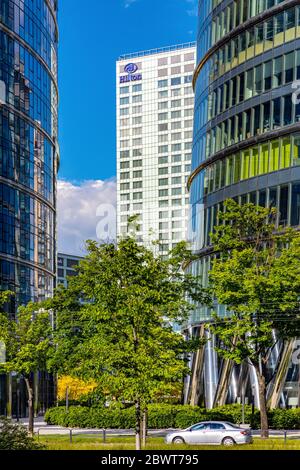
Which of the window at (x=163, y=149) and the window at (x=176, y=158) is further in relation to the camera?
the window at (x=163, y=149)

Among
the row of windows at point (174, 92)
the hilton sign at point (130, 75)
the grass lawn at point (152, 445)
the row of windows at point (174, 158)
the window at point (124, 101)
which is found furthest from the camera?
the row of windows at point (174, 92)

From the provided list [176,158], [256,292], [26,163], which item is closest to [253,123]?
[256,292]

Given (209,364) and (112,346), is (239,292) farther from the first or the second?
(209,364)

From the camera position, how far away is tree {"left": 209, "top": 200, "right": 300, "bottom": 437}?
47312 millimetres

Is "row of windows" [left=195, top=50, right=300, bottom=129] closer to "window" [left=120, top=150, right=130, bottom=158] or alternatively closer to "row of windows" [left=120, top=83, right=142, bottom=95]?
"row of windows" [left=120, top=83, right=142, bottom=95]

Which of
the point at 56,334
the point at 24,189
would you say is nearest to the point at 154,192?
the point at 24,189

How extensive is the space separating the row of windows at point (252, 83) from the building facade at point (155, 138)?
47.3 meters

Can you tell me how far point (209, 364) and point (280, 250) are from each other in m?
18.0

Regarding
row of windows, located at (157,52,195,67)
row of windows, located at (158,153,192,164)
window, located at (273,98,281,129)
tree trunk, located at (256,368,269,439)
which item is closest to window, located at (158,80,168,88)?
row of windows, located at (157,52,195,67)

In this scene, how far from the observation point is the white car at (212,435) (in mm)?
40375

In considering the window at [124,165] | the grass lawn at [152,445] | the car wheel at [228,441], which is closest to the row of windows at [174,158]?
the window at [124,165]

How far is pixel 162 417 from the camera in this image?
56.5 meters

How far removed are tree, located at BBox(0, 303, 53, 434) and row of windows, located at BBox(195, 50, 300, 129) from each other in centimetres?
2245

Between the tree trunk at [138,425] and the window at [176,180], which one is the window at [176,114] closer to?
the window at [176,180]
